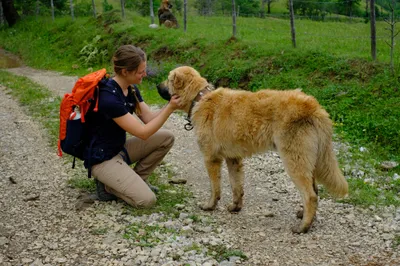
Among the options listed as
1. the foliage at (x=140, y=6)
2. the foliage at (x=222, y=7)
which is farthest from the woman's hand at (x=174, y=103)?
the foliage at (x=140, y=6)

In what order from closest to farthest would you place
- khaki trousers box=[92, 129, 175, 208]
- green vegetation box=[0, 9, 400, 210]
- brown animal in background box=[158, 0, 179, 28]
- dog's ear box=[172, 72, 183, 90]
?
khaki trousers box=[92, 129, 175, 208] → dog's ear box=[172, 72, 183, 90] → green vegetation box=[0, 9, 400, 210] → brown animal in background box=[158, 0, 179, 28]

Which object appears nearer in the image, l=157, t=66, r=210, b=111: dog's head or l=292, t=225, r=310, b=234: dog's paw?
l=292, t=225, r=310, b=234: dog's paw

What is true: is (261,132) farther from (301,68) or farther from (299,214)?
(301,68)

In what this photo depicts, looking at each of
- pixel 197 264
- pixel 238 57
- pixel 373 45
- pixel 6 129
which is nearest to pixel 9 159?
pixel 6 129

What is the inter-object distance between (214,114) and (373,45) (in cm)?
684

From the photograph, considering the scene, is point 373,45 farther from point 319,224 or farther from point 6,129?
point 6,129

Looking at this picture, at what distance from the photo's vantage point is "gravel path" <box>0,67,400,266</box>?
495cm

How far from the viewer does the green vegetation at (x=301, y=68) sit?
27.4 feet

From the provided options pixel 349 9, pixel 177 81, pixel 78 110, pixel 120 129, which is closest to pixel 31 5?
pixel 349 9

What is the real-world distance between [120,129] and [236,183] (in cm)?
171

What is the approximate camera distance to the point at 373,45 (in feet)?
36.6

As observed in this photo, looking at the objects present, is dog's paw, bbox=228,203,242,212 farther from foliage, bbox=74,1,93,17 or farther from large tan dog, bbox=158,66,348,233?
foliage, bbox=74,1,93,17

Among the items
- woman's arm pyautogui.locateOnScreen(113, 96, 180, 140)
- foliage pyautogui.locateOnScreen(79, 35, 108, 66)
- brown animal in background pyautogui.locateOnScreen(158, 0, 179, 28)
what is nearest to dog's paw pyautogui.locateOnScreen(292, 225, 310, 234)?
woman's arm pyautogui.locateOnScreen(113, 96, 180, 140)

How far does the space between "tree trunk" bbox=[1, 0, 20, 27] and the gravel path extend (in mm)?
24270
